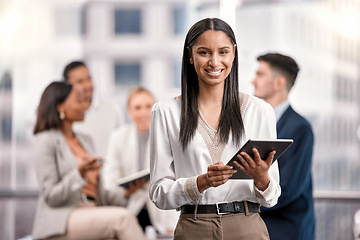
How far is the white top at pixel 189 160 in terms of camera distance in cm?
200

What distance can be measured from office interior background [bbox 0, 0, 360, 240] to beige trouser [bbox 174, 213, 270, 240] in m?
4.22

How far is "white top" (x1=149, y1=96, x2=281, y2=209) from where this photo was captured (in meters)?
2.00

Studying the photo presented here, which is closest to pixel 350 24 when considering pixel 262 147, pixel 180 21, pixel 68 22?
pixel 180 21

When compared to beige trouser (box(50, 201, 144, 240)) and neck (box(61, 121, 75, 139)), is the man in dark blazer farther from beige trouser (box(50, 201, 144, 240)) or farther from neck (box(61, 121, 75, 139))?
neck (box(61, 121, 75, 139))

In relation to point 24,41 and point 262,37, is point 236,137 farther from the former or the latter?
point 24,41

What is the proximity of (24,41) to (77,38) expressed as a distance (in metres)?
0.60

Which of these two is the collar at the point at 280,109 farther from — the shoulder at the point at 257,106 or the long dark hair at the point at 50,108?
the long dark hair at the point at 50,108

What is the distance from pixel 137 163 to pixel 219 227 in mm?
3483

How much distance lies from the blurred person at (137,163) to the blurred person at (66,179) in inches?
36.2

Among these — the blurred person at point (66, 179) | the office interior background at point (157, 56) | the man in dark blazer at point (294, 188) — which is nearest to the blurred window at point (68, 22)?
the office interior background at point (157, 56)

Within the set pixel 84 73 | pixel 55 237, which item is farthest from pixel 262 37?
pixel 55 237

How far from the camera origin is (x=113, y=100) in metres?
6.77

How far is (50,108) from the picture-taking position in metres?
4.09

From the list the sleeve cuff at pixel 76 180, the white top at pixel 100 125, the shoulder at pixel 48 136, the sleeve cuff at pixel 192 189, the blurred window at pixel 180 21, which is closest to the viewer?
the sleeve cuff at pixel 192 189
